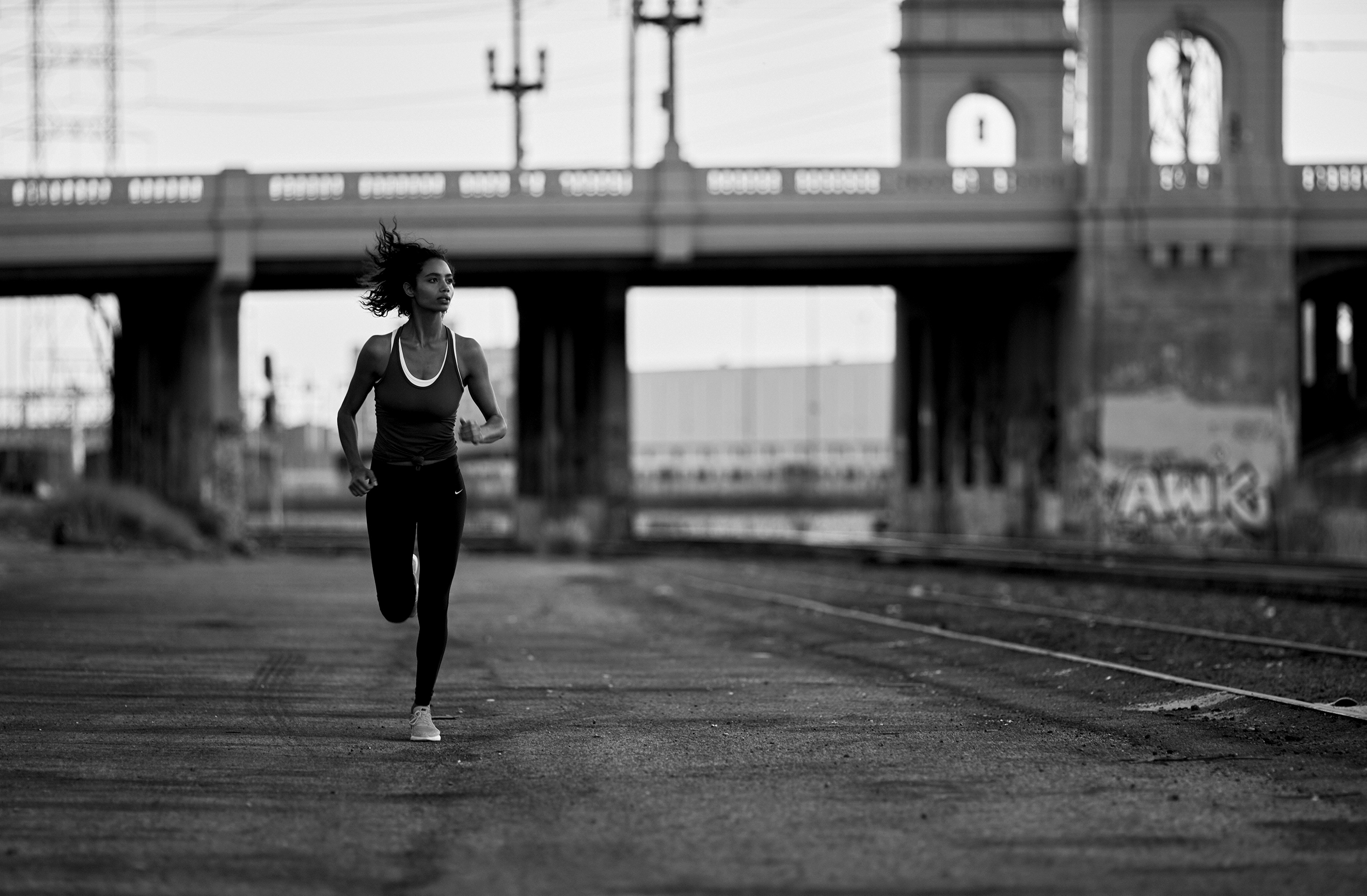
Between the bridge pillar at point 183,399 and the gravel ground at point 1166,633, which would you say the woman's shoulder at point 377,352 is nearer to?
the gravel ground at point 1166,633

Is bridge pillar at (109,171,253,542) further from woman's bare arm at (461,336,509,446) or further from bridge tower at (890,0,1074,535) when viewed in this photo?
woman's bare arm at (461,336,509,446)

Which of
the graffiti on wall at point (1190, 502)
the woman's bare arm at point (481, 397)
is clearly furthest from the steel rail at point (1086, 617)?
the graffiti on wall at point (1190, 502)

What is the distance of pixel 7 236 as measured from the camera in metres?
39.8

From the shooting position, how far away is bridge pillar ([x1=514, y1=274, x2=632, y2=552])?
46.1 meters

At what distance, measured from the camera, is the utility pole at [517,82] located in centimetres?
4950

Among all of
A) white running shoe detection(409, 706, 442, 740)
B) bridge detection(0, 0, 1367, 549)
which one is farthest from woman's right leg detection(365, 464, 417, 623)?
bridge detection(0, 0, 1367, 549)

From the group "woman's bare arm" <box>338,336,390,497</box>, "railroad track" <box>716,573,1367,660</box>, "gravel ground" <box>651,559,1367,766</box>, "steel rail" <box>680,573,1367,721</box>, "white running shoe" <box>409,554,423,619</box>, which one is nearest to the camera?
"woman's bare arm" <box>338,336,390,497</box>

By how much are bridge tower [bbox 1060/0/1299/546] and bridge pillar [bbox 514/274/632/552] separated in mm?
11618

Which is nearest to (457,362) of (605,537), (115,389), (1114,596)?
(1114,596)

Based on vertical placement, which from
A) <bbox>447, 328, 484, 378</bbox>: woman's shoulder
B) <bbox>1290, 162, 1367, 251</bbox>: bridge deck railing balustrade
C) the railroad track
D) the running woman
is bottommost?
the railroad track

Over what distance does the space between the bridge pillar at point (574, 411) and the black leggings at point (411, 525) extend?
3770cm

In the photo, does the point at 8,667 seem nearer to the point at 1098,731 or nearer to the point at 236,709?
the point at 236,709

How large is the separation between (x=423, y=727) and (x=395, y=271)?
Answer: 1980mm

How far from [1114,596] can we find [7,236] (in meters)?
27.0
